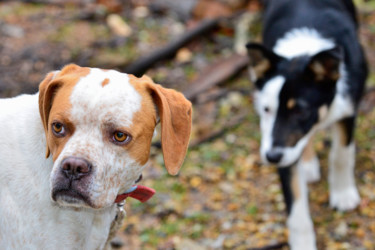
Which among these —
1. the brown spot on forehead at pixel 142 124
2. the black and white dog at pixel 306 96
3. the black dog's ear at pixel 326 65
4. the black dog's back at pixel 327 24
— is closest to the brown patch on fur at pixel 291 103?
the black and white dog at pixel 306 96

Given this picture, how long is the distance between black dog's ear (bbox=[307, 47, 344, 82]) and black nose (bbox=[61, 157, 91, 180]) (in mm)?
2103

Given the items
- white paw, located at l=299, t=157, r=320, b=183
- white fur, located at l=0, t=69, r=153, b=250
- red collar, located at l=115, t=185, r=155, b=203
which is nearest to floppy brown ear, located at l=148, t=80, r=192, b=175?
white fur, located at l=0, t=69, r=153, b=250

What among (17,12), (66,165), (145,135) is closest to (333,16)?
(145,135)

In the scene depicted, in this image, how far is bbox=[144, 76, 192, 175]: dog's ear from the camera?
2625 millimetres

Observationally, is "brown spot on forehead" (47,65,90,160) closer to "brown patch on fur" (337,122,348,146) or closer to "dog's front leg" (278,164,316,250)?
"dog's front leg" (278,164,316,250)

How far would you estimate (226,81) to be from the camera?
6535 mm

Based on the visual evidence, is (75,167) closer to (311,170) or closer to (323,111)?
(323,111)

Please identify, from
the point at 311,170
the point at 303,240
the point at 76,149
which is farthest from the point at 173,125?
the point at 311,170

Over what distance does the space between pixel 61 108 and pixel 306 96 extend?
2088 mm

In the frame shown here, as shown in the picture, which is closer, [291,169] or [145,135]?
[145,135]

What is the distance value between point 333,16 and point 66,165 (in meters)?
3.06

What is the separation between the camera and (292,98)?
3.90 m

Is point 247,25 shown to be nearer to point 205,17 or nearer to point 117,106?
point 205,17

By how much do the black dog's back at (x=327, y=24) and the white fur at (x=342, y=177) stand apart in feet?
1.40
